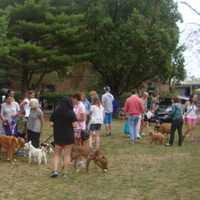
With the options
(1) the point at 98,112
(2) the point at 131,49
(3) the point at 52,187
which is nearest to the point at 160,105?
(2) the point at 131,49

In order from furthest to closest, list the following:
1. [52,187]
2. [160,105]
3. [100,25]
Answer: [100,25] < [160,105] < [52,187]

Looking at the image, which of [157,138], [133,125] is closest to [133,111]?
[133,125]

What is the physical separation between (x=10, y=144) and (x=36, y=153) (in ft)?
2.33

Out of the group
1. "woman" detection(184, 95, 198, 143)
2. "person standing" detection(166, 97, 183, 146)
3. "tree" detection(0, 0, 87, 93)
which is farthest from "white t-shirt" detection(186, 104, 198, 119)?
"tree" detection(0, 0, 87, 93)

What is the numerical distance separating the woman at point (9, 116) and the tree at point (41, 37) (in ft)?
55.2

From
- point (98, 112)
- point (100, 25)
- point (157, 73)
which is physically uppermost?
point (100, 25)

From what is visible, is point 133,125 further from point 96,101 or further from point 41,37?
point 41,37

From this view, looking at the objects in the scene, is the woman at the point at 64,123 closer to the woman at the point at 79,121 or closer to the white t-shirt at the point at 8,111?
the woman at the point at 79,121

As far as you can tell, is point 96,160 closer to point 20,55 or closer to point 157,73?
→ point 20,55

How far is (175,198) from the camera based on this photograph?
862 centimetres

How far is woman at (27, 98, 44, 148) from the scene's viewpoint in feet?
40.1

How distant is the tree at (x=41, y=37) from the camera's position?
31.1 metres

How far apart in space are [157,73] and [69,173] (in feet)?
91.0

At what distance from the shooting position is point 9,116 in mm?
13719
